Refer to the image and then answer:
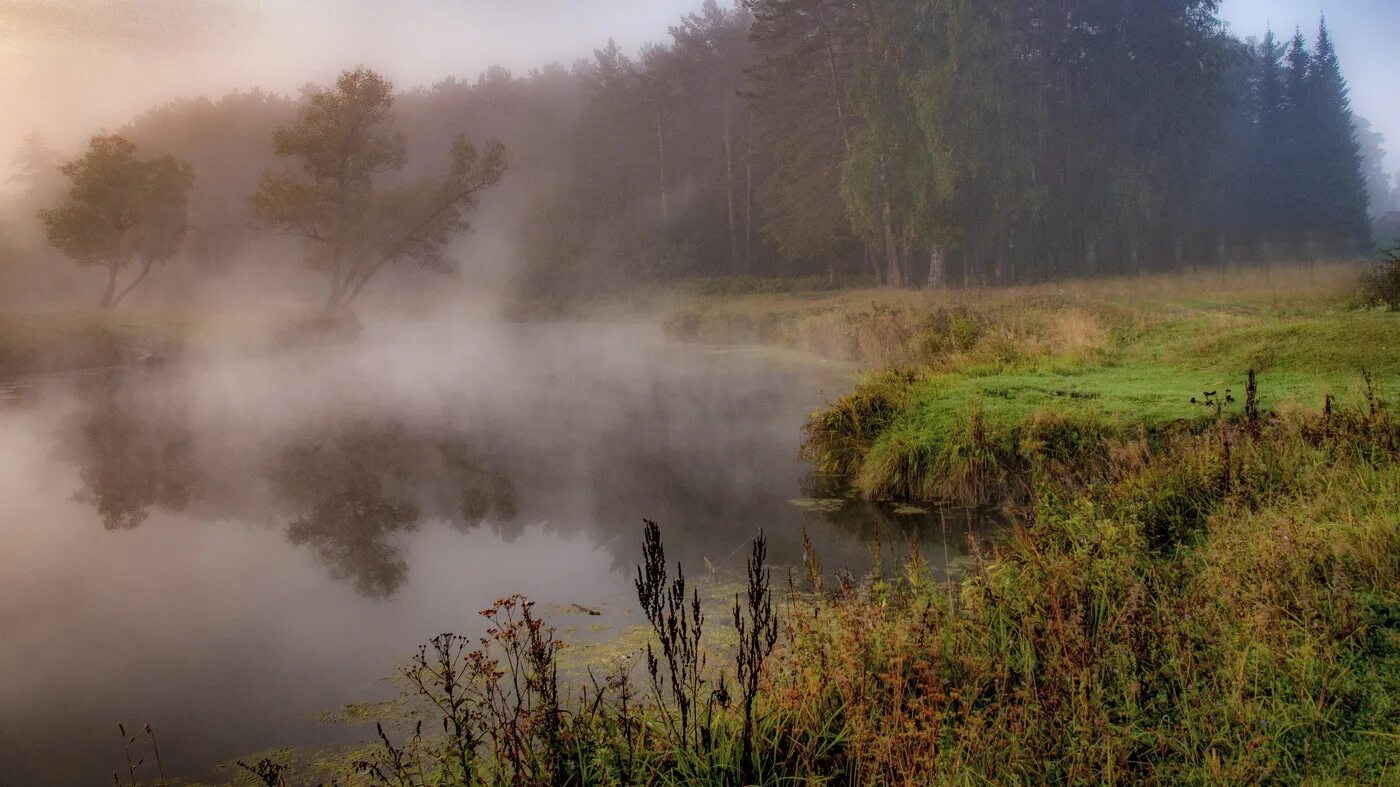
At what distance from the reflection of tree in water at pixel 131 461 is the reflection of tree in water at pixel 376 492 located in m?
1.59

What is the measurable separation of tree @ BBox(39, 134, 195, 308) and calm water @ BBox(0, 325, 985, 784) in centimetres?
1820

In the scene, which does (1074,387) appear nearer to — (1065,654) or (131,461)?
(1065,654)

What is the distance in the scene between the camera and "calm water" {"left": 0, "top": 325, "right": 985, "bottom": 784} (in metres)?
6.40

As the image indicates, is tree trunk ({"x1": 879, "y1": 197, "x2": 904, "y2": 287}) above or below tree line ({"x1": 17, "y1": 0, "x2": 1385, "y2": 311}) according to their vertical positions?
below

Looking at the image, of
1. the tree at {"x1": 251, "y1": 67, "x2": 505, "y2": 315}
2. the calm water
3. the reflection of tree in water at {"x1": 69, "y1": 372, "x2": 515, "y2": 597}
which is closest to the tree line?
the tree at {"x1": 251, "y1": 67, "x2": 505, "y2": 315}

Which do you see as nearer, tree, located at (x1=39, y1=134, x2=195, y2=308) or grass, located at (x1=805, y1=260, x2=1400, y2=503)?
grass, located at (x1=805, y1=260, x2=1400, y2=503)

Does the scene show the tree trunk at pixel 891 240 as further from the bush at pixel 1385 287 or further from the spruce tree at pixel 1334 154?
the spruce tree at pixel 1334 154

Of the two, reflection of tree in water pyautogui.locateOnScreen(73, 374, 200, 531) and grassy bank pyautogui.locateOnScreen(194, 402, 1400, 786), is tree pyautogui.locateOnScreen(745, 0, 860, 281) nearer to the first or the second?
reflection of tree in water pyautogui.locateOnScreen(73, 374, 200, 531)

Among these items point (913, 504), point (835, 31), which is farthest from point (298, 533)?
point (835, 31)

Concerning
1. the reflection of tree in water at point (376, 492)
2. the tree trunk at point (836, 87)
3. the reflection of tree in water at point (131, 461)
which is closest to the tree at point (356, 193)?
the tree trunk at point (836, 87)

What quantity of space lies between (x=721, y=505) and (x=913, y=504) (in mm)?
2564

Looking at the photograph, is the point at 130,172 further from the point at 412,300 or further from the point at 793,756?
the point at 793,756

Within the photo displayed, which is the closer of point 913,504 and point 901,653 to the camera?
point 901,653

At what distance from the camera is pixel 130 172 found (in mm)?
39094
